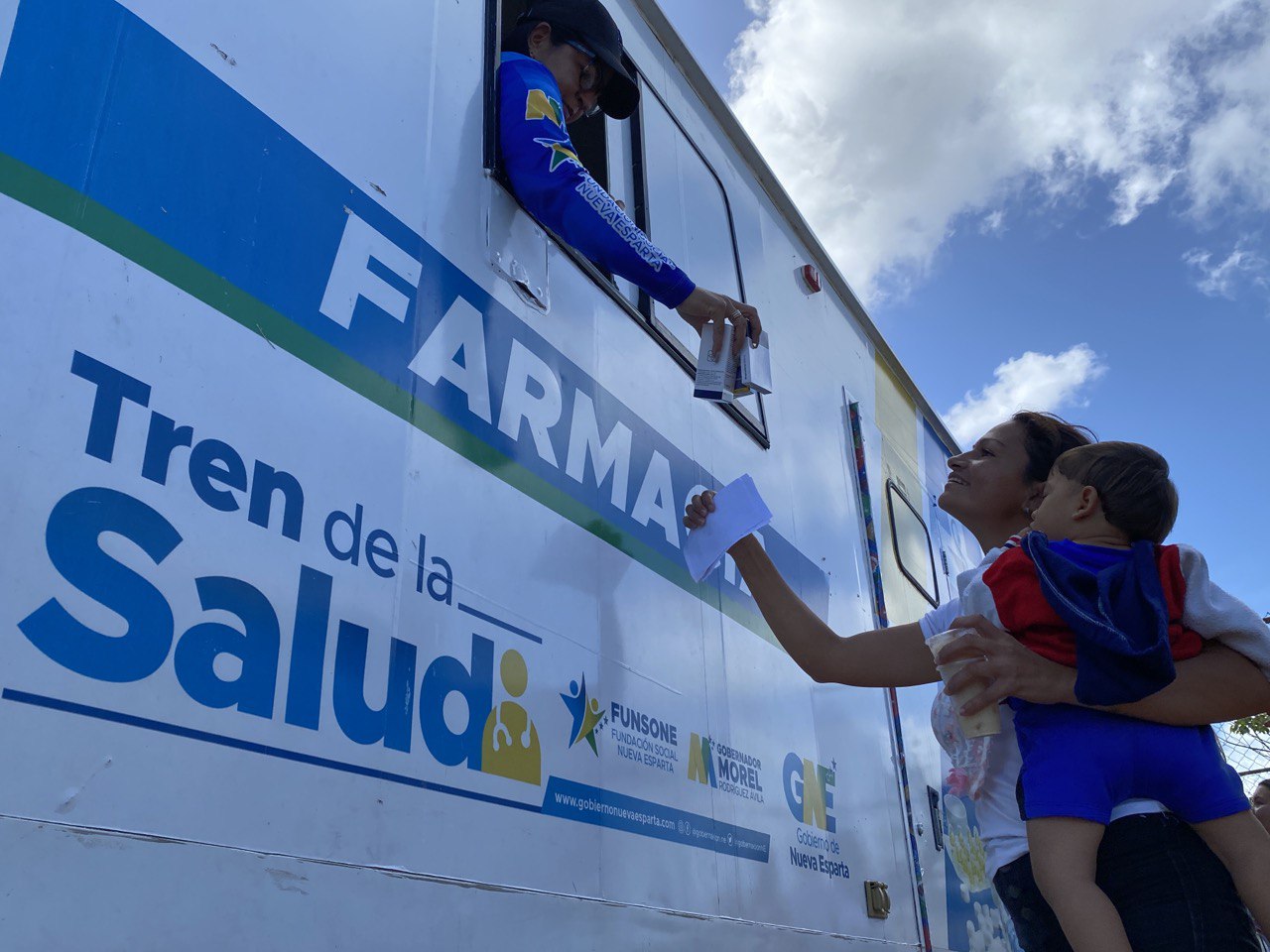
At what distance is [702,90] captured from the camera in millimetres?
2799

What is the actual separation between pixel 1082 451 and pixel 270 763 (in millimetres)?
1170

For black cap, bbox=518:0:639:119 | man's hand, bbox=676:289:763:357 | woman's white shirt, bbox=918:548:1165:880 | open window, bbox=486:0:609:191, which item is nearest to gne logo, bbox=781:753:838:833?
woman's white shirt, bbox=918:548:1165:880

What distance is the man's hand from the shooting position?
1901 millimetres

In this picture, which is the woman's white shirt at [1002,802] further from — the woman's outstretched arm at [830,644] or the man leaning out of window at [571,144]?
the man leaning out of window at [571,144]

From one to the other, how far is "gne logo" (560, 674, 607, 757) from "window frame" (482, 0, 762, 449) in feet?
2.45

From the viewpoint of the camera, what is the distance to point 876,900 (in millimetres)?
2412

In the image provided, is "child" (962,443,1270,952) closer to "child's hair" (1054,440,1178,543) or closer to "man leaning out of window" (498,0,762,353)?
"child's hair" (1054,440,1178,543)

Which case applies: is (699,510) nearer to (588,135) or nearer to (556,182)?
(556,182)

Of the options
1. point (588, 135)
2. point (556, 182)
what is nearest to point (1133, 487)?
point (556, 182)

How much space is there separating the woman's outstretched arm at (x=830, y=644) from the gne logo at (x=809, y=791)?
0.34 meters

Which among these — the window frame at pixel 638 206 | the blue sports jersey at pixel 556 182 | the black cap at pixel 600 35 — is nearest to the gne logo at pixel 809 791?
the window frame at pixel 638 206

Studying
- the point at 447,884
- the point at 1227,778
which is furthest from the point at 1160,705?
the point at 447,884

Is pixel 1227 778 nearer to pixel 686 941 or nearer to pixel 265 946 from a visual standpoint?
pixel 686 941

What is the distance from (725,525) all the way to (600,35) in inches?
37.3
